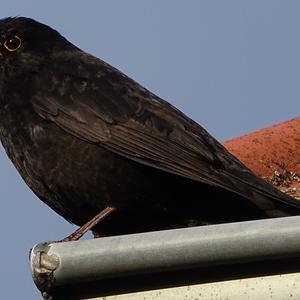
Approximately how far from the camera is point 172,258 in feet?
9.08

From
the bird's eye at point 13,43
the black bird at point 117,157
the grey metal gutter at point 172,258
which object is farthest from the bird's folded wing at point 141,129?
the grey metal gutter at point 172,258

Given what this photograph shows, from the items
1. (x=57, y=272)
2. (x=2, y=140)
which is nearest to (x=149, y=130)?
(x=2, y=140)

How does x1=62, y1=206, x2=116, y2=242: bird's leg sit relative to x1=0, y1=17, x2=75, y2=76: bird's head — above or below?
below

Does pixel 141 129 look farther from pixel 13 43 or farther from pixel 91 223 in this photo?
pixel 13 43

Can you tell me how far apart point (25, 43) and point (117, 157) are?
47.5 inches

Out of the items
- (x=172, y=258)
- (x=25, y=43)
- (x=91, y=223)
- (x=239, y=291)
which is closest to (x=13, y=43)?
(x=25, y=43)

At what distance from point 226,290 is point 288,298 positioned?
0.18 m

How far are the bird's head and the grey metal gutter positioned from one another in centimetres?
265

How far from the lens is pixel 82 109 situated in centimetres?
511

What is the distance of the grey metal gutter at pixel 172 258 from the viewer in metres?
2.68

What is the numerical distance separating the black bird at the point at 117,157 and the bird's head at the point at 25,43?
18 cm

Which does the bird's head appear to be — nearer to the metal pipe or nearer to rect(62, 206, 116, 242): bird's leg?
rect(62, 206, 116, 242): bird's leg

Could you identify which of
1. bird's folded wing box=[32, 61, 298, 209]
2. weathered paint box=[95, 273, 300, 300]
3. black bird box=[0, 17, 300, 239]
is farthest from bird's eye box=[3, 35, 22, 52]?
weathered paint box=[95, 273, 300, 300]

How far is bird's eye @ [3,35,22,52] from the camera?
5645 mm
